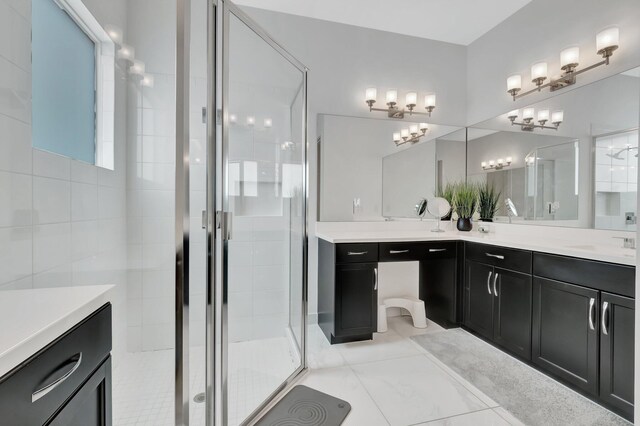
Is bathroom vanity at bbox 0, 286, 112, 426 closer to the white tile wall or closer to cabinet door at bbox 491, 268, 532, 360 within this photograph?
the white tile wall

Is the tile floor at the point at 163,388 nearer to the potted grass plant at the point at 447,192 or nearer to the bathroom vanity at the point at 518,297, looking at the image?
the bathroom vanity at the point at 518,297

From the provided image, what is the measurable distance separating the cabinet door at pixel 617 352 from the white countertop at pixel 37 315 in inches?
87.8

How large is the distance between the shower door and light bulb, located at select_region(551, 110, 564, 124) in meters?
2.00

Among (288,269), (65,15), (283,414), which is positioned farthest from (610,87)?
(65,15)

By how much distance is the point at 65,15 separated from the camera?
1.20 metres

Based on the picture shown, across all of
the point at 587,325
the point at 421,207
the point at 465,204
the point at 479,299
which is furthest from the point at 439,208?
the point at 587,325

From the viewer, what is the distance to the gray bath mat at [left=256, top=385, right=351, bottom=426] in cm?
151

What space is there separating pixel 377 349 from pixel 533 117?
91.9 inches

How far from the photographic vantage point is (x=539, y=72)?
2.44 m

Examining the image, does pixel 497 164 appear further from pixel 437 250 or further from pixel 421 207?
pixel 437 250

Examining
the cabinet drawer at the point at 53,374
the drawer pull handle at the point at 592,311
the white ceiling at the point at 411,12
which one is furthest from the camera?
the white ceiling at the point at 411,12

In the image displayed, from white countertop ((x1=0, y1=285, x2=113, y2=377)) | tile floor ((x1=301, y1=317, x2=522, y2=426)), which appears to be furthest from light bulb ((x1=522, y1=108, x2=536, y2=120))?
white countertop ((x1=0, y1=285, x2=113, y2=377))

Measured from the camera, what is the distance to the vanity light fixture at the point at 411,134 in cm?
303

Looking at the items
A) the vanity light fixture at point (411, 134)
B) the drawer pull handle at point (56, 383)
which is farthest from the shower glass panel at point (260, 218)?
the vanity light fixture at point (411, 134)
